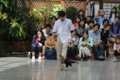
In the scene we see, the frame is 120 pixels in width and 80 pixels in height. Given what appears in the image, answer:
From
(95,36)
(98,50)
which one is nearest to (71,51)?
(98,50)

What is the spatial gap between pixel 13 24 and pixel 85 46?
346 cm

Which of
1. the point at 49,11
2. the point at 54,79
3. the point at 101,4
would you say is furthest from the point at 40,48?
the point at 101,4

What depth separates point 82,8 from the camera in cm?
2039

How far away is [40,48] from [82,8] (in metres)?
5.01

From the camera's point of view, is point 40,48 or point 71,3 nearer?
point 40,48

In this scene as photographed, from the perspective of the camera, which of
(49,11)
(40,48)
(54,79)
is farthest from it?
(49,11)

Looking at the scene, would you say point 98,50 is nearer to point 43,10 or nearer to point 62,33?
point 62,33

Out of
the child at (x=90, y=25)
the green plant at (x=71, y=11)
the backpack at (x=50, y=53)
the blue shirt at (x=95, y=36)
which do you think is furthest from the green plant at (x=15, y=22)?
the blue shirt at (x=95, y=36)

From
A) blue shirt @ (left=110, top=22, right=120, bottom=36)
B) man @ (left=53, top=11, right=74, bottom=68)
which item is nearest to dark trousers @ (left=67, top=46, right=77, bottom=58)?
blue shirt @ (left=110, top=22, right=120, bottom=36)

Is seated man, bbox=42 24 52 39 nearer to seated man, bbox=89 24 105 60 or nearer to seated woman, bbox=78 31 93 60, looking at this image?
seated woman, bbox=78 31 93 60

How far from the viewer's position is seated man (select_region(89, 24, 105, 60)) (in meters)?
16.1

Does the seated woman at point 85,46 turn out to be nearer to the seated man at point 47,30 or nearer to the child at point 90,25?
the child at point 90,25

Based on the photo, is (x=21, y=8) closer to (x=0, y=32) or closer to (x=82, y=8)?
(x=0, y=32)

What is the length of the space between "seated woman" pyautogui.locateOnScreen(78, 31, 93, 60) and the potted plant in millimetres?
2791
